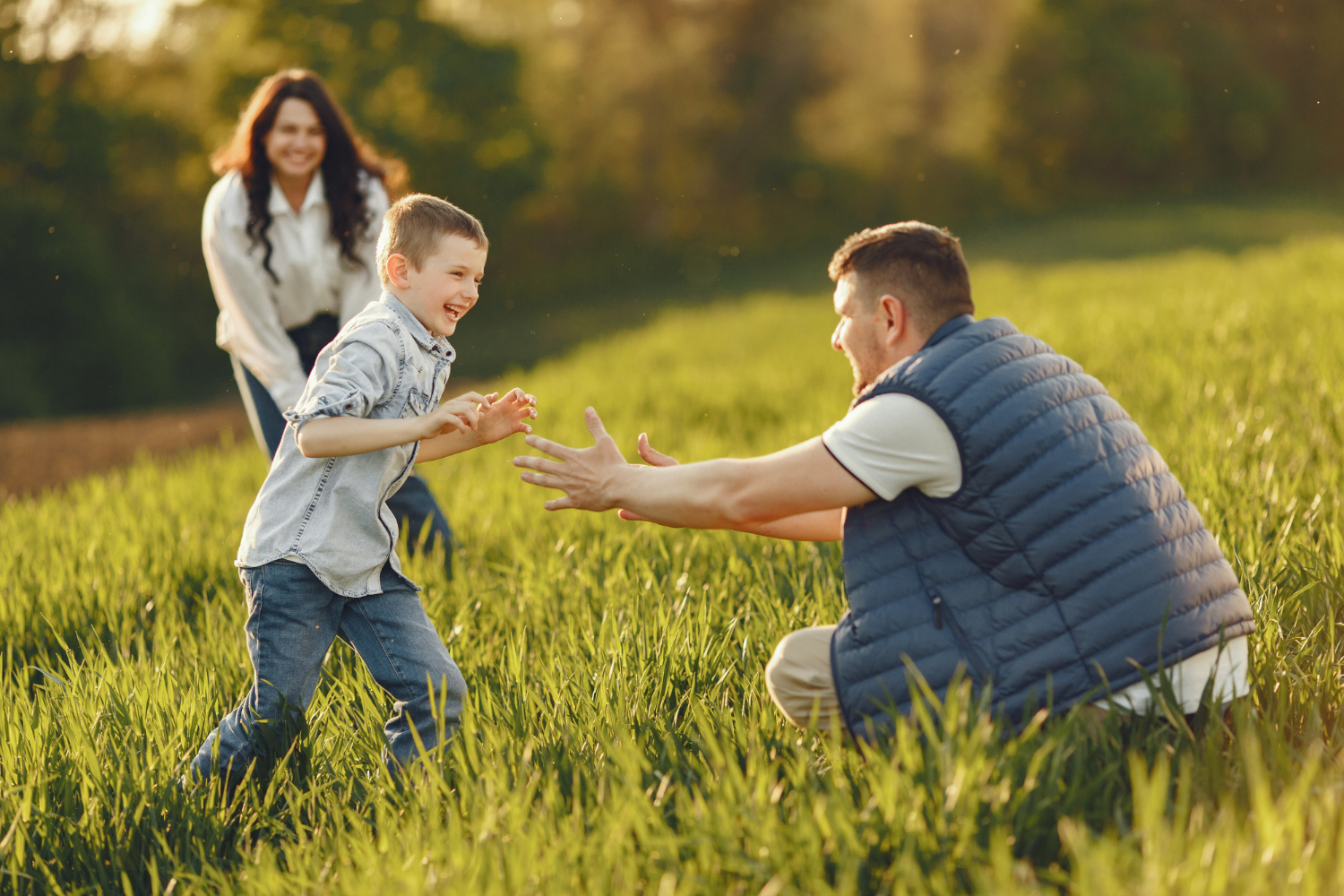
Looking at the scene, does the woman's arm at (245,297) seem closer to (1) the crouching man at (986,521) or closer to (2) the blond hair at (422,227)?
(2) the blond hair at (422,227)

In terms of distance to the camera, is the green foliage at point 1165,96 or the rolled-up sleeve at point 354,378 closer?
the rolled-up sleeve at point 354,378

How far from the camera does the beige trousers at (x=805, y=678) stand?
7.67 feet

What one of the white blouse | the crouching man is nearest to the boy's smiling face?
the crouching man

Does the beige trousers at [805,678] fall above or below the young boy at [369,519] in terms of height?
below

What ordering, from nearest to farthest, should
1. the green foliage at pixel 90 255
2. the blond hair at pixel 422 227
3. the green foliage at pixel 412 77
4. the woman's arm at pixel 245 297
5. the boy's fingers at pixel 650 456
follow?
the blond hair at pixel 422 227 → the boy's fingers at pixel 650 456 → the woman's arm at pixel 245 297 → the green foliage at pixel 90 255 → the green foliage at pixel 412 77

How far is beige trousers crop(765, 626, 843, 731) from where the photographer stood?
2.34 m

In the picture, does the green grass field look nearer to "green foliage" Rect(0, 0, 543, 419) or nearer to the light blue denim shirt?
the light blue denim shirt

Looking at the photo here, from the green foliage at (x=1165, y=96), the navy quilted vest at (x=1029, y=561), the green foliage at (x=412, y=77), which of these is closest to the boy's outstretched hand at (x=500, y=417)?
the navy quilted vest at (x=1029, y=561)

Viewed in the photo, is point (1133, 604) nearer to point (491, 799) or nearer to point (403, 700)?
point (491, 799)

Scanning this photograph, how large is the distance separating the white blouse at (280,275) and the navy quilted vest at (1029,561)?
8.33 feet

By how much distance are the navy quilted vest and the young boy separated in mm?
938

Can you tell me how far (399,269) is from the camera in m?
2.52

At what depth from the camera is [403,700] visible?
2609mm

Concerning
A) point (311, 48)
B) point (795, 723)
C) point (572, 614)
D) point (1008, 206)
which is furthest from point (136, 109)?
point (1008, 206)
